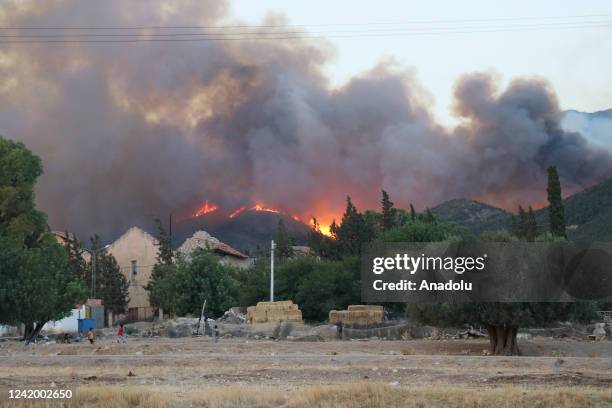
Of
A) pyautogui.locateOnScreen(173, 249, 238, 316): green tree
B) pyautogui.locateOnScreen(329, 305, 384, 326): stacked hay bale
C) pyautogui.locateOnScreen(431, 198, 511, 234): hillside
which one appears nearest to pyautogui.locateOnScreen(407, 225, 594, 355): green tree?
pyautogui.locateOnScreen(329, 305, 384, 326): stacked hay bale

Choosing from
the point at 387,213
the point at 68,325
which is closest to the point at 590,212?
the point at 387,213

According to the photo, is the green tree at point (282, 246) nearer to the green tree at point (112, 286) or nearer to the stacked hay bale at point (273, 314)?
the green tree at point (112, 286)

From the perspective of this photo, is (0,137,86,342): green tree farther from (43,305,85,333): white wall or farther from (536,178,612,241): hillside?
(536,178,612,241): hillside

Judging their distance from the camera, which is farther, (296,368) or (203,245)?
(203,245)

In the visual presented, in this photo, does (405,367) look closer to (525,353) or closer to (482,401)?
(482,401)

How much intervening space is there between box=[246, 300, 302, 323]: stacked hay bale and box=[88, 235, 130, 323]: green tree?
36.3m

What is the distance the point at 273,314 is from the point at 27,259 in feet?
57.3

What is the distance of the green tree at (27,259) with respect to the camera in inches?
1820

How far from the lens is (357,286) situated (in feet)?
233

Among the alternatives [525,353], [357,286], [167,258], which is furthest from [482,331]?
[167,258]

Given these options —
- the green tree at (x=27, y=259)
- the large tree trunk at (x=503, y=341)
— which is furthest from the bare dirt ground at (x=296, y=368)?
the green tree at (x=27, y=259)

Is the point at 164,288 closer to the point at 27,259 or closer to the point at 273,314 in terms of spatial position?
the point at 273,314

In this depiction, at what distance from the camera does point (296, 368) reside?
2966cm

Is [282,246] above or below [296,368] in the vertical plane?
above
